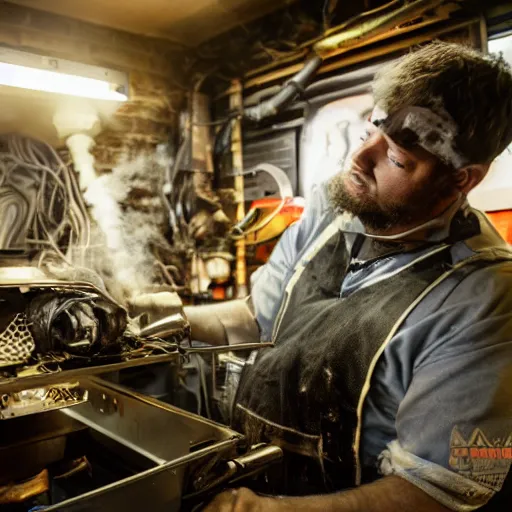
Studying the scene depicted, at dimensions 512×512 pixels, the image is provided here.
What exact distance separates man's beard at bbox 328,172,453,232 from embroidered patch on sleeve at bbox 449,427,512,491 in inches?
37.4

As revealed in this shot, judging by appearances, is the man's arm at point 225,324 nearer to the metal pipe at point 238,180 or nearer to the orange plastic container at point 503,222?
the metal pipe at point 238,180

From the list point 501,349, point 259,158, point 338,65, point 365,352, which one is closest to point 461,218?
point 501,349

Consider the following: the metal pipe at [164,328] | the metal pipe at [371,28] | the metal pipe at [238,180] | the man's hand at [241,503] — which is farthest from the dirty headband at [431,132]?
the man's hand at [241,503]

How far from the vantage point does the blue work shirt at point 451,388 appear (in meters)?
1.92

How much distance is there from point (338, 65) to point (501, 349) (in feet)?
5.47

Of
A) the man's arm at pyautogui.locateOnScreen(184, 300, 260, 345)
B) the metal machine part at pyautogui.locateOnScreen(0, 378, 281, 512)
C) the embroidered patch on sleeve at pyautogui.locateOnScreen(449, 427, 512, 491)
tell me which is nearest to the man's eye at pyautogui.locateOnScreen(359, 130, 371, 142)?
the man's arm at pyautogui.locateOnScreen(184, 300, 260, 345)

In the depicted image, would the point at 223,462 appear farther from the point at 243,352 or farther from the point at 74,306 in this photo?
the point at 243,352

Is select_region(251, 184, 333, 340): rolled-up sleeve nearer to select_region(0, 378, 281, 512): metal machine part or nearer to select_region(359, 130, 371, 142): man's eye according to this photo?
select_region(359, 130, 371, 142): man's eye

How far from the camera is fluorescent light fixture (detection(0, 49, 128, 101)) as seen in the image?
268cm

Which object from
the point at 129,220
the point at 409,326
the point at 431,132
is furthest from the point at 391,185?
the point at 129,220

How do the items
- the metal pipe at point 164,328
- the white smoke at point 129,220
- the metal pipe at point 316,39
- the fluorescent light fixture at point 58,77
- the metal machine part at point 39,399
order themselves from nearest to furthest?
the metal machine part at point 39,399
the metal pipe at point 164,328
the metal pipe at point 316,39
the fluorescent light fixture at point 58,77
the white smoke at point 129,220

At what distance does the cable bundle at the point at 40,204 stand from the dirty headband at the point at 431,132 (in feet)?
6.59

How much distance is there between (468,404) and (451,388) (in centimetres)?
8

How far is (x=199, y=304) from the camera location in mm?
3389
